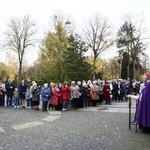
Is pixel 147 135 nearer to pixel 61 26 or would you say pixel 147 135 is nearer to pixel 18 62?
pixel 61 26

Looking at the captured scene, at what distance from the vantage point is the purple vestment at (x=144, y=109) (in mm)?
15102

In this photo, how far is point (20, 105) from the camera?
29219 mm

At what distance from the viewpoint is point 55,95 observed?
2638 centimetres

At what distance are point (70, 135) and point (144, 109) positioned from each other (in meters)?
2.77

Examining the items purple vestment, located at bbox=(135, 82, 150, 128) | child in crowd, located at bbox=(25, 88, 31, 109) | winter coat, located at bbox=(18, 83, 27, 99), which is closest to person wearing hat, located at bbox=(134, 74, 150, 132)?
purple vestment, located at bbox=(135, 82, 150, 128)

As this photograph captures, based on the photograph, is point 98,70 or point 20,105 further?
point 98,70

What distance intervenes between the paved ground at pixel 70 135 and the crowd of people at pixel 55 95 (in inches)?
236

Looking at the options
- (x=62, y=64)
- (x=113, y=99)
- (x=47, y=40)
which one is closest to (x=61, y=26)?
(x=47, y=40)

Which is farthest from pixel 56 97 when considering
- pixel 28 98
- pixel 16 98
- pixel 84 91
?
pixel 16 98

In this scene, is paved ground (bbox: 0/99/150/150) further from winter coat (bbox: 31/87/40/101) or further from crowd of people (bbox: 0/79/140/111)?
winter coat (bbox: 31/87/40/101)

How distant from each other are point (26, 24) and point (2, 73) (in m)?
23.5

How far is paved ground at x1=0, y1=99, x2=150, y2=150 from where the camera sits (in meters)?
12.2

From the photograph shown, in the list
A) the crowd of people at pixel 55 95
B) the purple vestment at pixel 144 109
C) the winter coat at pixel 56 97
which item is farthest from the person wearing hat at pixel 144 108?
the winter coat at pixel 56 97

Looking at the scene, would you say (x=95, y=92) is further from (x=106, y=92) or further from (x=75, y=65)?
(x=75, y=65)
